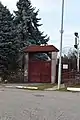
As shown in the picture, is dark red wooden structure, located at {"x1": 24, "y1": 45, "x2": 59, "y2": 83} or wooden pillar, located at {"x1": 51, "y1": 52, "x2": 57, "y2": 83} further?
dark red wooden structure, located at {"x1": 24, "y1": 45, "x2": 59, "y2": 83}

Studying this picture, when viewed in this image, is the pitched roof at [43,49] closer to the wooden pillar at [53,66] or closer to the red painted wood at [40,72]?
the wooden pillar at [53,66]

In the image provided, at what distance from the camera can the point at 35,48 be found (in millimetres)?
35875

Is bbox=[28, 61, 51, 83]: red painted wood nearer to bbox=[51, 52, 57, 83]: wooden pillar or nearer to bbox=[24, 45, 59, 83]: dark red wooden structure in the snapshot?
bbox=[24, 45, 59, 83]: dark red wooden structure

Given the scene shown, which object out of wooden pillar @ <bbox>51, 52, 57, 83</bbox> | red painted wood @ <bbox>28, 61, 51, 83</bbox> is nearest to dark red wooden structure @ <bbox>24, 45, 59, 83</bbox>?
red painted wood @ <bbox>28, 61, 51, 83</bbox>

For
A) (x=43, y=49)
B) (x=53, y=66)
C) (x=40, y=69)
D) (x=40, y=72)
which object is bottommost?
(x=40, y=72)

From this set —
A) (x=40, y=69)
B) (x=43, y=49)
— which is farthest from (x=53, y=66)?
(x=43, y=49)

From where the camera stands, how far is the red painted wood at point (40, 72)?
1383 inches

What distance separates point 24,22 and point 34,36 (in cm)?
351

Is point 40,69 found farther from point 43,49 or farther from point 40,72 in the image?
point 43,49

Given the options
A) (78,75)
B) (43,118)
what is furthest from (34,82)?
(43,118)

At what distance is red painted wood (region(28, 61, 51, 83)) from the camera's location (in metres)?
35.1

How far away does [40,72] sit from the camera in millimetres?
35312

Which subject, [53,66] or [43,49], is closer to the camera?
[53,66]

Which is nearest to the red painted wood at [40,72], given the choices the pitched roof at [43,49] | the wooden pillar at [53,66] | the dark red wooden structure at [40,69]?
the dark red wooden structure at [40,69]
